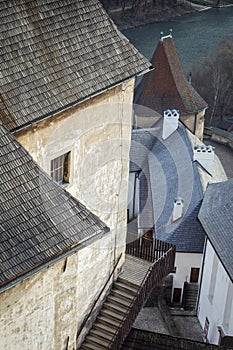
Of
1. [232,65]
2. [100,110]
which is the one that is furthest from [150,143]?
[232,65]

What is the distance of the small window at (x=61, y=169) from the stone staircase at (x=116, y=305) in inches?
145

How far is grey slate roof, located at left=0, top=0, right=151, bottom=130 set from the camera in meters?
12.9

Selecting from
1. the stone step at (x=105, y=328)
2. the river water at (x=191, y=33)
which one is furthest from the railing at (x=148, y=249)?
the river water at (x=191, y=33)

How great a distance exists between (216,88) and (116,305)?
3060cm

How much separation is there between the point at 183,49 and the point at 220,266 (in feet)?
128

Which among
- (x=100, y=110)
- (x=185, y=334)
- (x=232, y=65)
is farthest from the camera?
(x=232, y=65)

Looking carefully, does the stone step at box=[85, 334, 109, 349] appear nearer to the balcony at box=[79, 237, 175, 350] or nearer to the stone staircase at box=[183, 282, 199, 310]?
the balcony at box=[79, 237, 175, 350]

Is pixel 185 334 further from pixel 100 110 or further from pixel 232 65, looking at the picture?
pixel 232 65

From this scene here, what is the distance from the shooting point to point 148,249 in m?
18.2

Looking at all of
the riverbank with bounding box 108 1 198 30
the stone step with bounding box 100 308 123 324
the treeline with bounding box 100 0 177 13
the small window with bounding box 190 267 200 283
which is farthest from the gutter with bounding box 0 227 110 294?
the treeline with bounding box 100 0 177 13

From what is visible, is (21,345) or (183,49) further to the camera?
(183,49)

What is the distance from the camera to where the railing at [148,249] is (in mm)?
18203

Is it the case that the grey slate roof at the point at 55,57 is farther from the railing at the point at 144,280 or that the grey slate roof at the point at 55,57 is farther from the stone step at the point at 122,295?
the stone step at the point at 122,295

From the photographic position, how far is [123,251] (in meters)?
17.8
